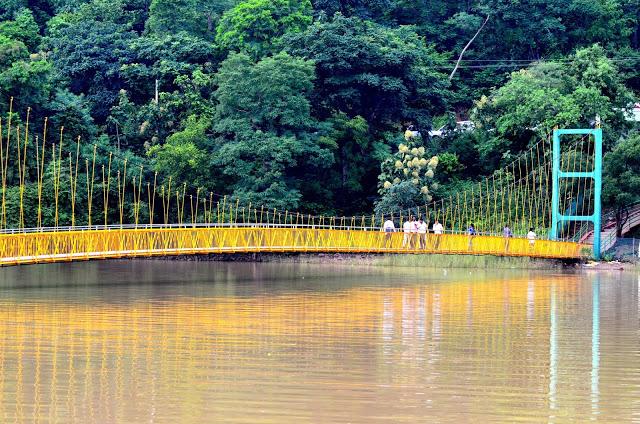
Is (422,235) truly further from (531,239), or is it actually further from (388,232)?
(531,239)

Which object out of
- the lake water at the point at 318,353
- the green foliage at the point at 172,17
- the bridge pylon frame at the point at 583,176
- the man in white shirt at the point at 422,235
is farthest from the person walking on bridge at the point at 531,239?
the green foliage at the point at 172,17

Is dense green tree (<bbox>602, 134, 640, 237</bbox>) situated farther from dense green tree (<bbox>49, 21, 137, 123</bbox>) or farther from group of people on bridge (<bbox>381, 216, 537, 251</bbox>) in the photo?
dense green tree (<bbox>49, 21, 137, 123</bbox>)

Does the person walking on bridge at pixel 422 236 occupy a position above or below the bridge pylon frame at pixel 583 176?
below

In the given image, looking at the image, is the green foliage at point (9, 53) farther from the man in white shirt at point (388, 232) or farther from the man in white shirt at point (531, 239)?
the man in white shirt at point (531, 239)

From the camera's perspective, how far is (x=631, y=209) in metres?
54.9

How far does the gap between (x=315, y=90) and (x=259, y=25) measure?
4644 millimetres

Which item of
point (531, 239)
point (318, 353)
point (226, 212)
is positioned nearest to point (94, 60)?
point (226, 212)

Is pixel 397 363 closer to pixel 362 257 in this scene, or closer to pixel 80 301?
pixel 80 301

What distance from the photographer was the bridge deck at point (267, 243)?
39781 mm

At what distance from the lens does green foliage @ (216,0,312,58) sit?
61875 millimetres

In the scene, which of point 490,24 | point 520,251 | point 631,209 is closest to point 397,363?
point 520,251

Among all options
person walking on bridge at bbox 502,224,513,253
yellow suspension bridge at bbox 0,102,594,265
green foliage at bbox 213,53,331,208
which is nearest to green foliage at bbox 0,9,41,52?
yellow suspension bridge at bbox 0,102,594,265

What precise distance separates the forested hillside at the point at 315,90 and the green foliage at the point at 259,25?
76 mm

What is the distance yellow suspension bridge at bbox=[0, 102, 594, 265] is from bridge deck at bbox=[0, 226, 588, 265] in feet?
0.13
